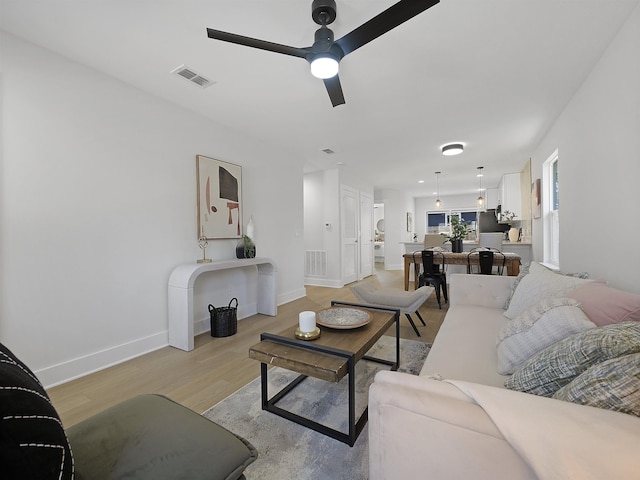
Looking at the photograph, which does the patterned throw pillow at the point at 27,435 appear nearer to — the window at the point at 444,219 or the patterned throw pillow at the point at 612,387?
the patterned throw pillow at the point at 612,387

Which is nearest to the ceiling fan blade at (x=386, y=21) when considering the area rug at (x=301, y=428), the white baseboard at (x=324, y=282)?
the area rug at (x=301, y=428)

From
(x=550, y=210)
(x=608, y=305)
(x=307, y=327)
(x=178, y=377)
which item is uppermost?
(x=550, y=210)

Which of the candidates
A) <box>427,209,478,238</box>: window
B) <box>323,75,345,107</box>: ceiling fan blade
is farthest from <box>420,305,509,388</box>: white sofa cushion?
<box>427,209,478,238</box>: window

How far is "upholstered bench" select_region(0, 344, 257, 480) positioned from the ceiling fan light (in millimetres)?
1993

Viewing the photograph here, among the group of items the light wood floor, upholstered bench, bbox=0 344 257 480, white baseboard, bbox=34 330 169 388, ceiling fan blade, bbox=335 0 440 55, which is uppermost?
ceiling fan blade, bbox=335 0 440 55

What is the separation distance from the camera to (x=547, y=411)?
0.69 m

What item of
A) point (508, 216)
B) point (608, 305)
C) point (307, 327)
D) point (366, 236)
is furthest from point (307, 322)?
point (508, 216)

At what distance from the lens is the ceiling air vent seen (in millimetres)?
2398

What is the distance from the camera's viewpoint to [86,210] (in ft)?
7.78

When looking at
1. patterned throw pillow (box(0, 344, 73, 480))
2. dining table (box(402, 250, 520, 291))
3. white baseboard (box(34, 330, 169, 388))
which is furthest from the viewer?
dining table (box(402, 250, 520, 291))

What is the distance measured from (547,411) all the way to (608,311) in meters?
0.90

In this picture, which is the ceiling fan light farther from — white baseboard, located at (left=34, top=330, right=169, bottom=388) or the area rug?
white baseboard, located at (left=34, top=330, right=169, bottom=388)

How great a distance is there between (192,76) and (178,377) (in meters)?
2.61

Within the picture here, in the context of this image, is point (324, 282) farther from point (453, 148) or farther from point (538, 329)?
point (538, 329)
